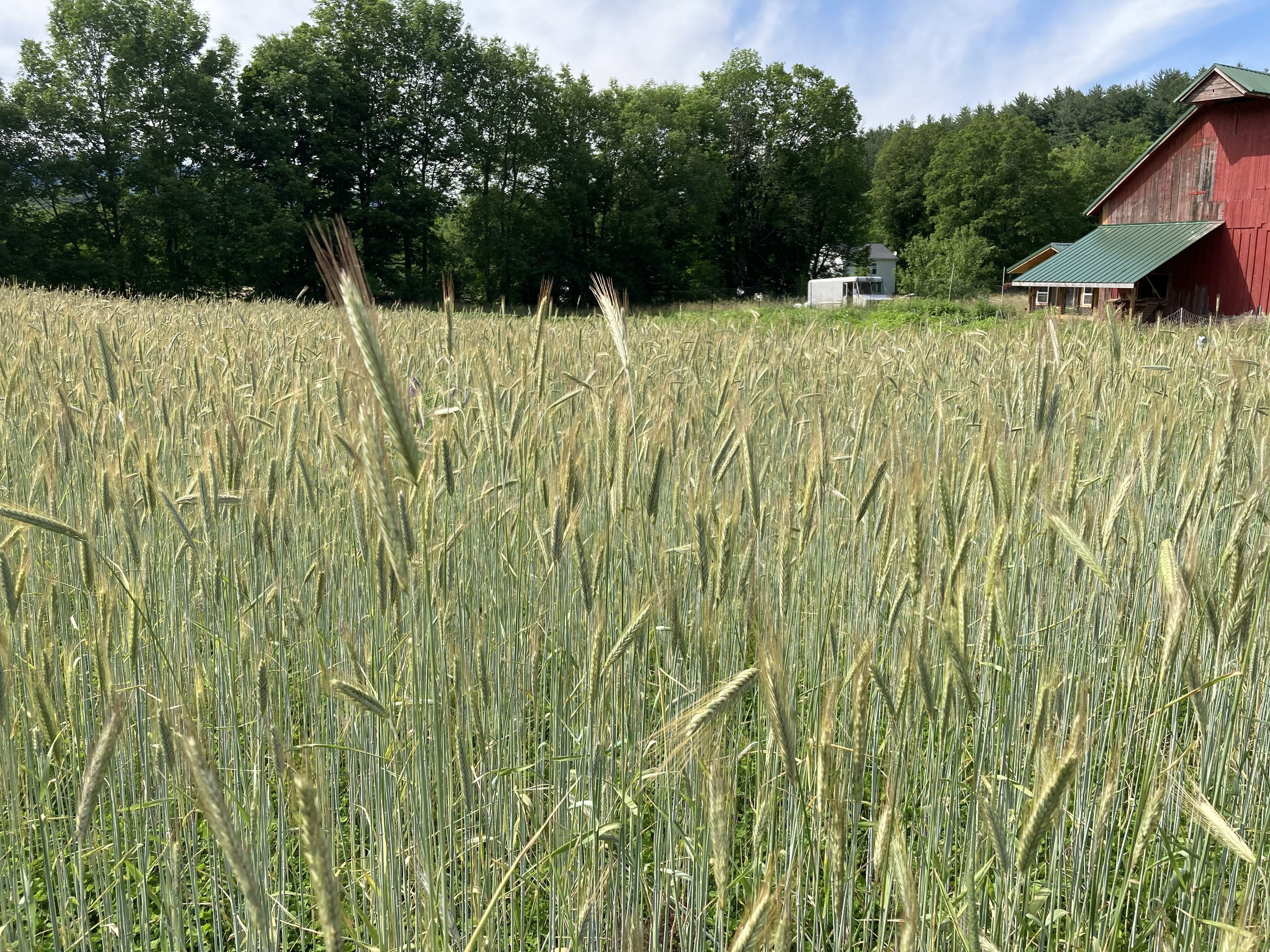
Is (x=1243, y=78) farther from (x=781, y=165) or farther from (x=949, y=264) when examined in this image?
(x=781, y=165)

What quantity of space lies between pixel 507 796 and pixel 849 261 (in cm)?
4709

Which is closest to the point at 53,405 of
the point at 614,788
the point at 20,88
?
the point at 614,788

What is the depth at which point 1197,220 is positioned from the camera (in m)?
19.4

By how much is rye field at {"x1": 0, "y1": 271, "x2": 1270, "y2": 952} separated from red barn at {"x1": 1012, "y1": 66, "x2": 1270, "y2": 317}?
18.8 meters

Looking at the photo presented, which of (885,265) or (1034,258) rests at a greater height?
(885,265)

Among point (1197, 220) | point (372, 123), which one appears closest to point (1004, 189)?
point (1197, 220)

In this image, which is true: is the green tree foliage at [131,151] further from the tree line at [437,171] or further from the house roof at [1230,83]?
the house roof at [1230,83]

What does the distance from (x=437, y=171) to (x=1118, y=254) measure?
→ 2394cm

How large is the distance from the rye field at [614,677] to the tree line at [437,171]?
17400 millimetres

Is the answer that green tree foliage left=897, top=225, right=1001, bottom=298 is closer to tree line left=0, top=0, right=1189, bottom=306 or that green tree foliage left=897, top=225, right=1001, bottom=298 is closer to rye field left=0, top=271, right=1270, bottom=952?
tree line left=0, top=0, right=1189, bottom=306

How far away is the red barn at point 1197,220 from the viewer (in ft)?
59.2

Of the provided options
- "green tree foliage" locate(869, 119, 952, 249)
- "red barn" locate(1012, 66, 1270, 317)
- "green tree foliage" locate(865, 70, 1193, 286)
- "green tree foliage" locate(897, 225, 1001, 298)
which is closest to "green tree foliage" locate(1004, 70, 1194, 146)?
"green tree foliage" locate(865, 70, 1193, 286)

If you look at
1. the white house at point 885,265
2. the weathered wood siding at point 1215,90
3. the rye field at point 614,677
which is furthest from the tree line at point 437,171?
the rye field at point 614,677

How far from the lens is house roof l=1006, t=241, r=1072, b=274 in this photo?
105ft
